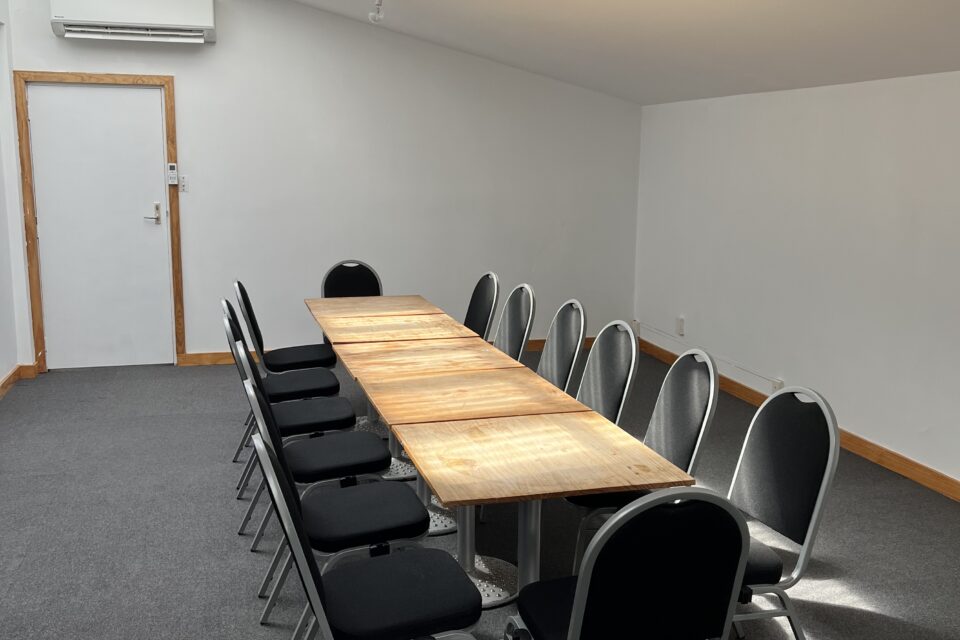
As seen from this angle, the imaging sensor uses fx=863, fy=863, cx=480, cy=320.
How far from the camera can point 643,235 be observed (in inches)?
302

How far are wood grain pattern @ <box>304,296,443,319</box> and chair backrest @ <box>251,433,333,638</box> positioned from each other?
120 inches

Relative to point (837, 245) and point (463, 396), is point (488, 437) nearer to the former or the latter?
point (463, 396)

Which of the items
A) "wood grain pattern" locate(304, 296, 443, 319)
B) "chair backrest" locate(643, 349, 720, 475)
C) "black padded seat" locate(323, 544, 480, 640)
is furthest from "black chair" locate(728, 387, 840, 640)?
"wood grain pattern" locate(304, 296, 443, 319)

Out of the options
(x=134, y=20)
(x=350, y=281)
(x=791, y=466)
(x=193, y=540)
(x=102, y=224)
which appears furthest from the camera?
(x=102, y=224)

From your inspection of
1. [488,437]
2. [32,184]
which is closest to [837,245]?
[488,437]

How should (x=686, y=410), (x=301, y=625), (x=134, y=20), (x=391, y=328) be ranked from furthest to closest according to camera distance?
(x=134, y=20) → (x=391, y=328) → (x=686, y=410) → (x=301, y=625)

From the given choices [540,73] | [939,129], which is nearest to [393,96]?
[540,73]

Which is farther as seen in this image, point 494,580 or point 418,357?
point 418,357

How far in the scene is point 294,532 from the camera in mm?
2074

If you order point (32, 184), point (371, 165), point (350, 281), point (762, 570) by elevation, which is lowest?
point (762, 570)

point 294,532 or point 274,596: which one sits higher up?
point 294,532

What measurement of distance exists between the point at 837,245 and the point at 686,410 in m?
2.47

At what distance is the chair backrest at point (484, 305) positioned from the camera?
5.43 meters

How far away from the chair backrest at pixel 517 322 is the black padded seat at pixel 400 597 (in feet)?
7.83
